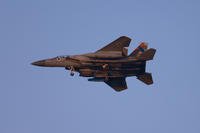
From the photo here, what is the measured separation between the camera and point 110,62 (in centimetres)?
6888

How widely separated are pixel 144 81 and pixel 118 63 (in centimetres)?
502

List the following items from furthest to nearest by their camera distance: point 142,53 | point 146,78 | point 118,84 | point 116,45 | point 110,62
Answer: point 118,84
point 146,78
point 116,45
point 110,62
point 142,53

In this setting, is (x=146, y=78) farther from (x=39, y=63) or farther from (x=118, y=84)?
(x=39, y=63)

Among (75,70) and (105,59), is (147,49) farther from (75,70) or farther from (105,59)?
(75,70)

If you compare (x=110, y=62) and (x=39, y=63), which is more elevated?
(x=39, y=63)

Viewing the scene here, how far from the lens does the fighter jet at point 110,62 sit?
68625 millimetres

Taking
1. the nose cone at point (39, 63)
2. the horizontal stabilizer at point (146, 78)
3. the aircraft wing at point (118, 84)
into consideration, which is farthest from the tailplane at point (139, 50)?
the nose cone at point (39, 63)

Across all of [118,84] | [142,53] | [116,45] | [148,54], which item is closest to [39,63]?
[116,45]

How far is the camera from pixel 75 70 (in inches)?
2741

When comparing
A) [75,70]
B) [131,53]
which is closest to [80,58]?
[75,70]

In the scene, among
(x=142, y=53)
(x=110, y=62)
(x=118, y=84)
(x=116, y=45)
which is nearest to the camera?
(x=142, y=53)

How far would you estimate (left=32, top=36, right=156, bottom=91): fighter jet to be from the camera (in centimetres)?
6862

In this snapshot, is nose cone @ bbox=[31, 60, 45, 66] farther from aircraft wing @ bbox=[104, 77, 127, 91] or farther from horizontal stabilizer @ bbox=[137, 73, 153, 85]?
horizontal stabilizer @ bbox=[137, 73, 153, 85]

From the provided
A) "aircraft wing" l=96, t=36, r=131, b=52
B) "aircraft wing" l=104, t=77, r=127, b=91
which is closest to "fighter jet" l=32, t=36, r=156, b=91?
"aircraft wing" l=96, t=36, r=131, b=52
